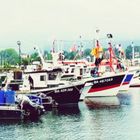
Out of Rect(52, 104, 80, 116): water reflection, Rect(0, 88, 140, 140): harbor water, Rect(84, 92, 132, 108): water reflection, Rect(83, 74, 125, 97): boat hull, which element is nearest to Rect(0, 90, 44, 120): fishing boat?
Rect(0, 88, 140, 140): harbor water

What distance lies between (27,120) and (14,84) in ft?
49.1

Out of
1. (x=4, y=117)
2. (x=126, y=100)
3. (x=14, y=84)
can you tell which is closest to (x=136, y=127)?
(x=4, y=117)

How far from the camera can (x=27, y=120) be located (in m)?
51.3

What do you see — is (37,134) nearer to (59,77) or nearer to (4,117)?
(4,117)

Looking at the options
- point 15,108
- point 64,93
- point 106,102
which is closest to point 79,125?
point 15,108

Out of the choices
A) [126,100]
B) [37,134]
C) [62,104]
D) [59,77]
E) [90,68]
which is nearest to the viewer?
[37,134]

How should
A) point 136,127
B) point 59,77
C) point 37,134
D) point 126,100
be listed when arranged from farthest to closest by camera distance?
point 126,100 → point 59,77 → point 136,127 → point 37,134

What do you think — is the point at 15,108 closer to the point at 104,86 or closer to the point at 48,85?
the point at 48,85

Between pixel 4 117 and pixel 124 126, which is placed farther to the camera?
pixel 4 117

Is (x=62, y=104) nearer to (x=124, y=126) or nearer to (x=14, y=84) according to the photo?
(x=14, y=84)

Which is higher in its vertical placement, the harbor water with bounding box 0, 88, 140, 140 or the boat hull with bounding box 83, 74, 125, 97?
the boat hull with bounding box 83, 74, 125, 97

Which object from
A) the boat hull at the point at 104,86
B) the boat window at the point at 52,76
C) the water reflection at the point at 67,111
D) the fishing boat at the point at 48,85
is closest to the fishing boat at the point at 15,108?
the water reflection at the point at 67,111

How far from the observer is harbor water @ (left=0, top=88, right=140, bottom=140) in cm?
4334

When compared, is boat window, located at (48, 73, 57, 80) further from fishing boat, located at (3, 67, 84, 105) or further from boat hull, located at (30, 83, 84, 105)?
boat hull, located at (30, 83, 84, 105)
